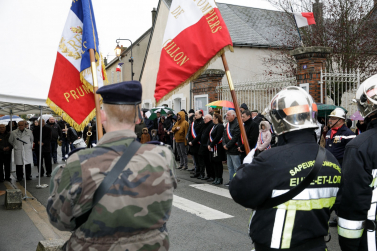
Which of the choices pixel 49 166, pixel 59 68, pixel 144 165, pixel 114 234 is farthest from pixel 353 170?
pixel 49 166

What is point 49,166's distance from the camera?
40.2 feet

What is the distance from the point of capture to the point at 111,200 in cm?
196

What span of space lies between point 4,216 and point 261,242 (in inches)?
250

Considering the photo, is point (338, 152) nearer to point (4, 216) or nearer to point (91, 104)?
point (91, 104)

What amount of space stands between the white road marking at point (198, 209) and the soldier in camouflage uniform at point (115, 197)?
4777 mm

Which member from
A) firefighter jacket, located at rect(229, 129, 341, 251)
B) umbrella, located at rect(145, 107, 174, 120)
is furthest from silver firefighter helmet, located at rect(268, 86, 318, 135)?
umbrella, located at rect(145, 107, 174, 120)

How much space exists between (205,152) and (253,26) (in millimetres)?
16094

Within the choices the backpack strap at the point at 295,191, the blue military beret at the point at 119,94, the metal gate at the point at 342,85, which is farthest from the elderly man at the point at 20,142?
the backpack strap at the point at 295,191

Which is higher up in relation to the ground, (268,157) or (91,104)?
(91,104)

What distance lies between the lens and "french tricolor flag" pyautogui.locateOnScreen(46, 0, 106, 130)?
5062 millimetres

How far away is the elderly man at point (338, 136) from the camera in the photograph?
269 inches

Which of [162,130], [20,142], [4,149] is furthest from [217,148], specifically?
[4,149]

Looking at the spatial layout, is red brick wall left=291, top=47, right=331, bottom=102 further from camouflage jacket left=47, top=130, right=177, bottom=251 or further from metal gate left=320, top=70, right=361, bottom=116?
camouflage jacket left=47, top=130, right=177, bottom=251

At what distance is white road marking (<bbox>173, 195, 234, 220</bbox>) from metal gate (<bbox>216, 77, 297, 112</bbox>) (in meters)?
6.58
